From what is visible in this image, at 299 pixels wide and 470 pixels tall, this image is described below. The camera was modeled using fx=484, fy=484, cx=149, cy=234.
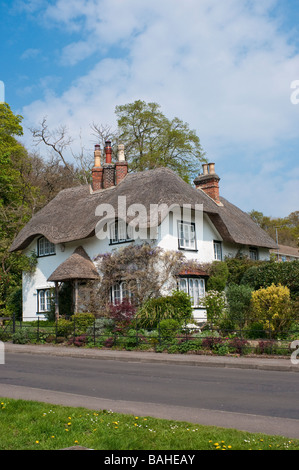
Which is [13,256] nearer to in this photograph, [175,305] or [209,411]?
[175,305]

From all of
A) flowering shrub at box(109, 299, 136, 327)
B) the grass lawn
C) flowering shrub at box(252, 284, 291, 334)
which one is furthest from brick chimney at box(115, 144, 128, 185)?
the grass lawn

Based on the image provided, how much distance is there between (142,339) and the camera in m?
18.8

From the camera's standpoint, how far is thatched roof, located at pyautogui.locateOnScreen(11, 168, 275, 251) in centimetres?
2428

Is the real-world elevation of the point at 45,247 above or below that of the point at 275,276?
above

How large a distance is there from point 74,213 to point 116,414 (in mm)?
21518

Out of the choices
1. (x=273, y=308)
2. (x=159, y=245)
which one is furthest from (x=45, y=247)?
(x=273, y=308)

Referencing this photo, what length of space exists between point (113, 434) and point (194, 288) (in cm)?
1850

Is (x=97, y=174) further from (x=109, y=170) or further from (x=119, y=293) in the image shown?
(x=119, y=293)

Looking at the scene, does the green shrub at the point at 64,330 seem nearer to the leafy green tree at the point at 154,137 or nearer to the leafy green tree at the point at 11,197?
the leafy green tree at the point at 11,197

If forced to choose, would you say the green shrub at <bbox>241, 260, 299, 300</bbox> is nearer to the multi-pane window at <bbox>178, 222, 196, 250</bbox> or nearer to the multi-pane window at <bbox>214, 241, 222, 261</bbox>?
the multi-pane window at <bbox>214, 241, 222, 261</bbox>

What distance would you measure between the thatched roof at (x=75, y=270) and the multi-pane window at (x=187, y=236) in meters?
4.72

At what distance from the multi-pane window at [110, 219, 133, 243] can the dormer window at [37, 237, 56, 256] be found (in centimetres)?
482

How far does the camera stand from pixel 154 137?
145 feet
